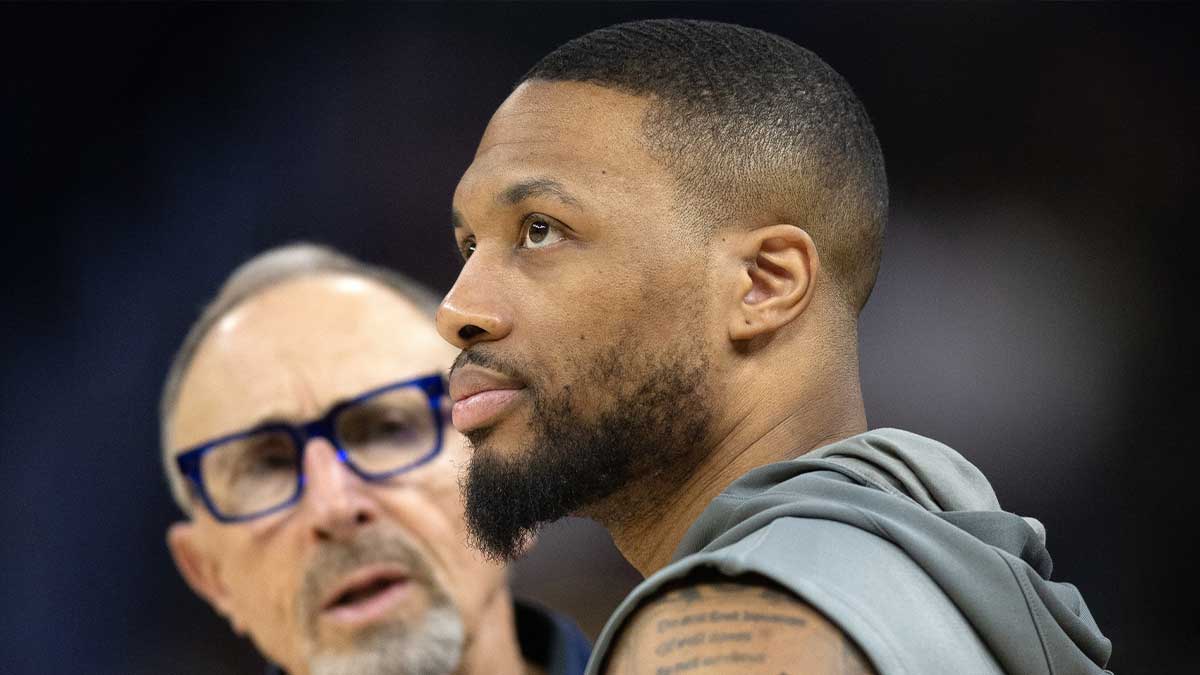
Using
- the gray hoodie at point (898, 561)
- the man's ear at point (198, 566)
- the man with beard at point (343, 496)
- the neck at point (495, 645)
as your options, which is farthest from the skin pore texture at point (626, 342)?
the man's ear at point (198, 566)

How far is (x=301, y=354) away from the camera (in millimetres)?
3854

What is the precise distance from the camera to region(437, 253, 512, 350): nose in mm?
2156

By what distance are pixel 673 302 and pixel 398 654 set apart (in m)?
1.89

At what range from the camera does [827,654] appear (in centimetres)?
148

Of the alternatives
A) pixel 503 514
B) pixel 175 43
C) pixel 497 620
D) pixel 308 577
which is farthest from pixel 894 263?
pixel 503 514

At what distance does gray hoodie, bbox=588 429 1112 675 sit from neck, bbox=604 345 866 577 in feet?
0.61

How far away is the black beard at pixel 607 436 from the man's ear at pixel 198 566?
2197 mm

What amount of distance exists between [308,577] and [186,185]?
78.4 inches

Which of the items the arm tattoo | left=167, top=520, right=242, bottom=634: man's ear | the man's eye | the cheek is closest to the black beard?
the man's eye

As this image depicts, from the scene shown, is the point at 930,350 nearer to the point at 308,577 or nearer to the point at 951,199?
the point at 951,199

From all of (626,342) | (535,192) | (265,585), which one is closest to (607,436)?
(626,342)

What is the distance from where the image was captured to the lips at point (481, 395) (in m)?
2.15

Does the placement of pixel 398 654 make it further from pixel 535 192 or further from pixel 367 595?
pixel 535 192

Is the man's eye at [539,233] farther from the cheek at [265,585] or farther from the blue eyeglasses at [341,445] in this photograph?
the cheek at [265,585]
